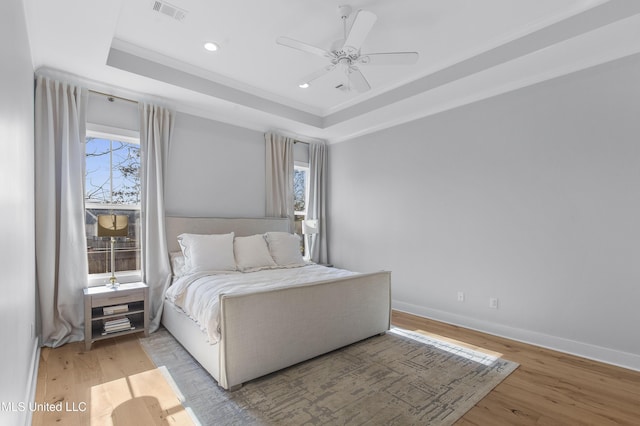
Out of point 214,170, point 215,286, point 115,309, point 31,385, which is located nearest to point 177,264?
point 115,309

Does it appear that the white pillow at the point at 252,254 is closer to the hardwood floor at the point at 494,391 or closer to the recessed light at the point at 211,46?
the hardwood floor at the point at 494,391

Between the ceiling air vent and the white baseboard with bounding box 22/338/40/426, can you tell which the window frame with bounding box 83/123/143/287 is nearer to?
the white baseboard with bounding box 22/338/40/426

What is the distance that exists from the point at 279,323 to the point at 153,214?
6.86 ft

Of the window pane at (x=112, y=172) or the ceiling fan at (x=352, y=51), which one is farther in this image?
the window pane at (x=112, y=172)

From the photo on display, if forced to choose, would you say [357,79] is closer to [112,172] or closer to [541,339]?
[112,172]

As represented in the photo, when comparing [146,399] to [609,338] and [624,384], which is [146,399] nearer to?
[624,384]

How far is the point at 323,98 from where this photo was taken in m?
4.27

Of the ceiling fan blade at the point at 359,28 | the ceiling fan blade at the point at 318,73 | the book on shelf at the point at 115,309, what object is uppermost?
the ceiling fan blade at the point at 359,28

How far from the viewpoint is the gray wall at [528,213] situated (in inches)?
105

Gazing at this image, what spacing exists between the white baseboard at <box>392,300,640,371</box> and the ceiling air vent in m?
4.08

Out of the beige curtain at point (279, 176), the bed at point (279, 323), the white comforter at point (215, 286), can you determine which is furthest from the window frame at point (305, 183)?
the bed at point (279, 323)

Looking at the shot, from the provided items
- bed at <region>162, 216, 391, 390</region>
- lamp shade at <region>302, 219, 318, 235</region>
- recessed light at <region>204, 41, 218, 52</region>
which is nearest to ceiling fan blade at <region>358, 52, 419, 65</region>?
recessed light at <region>204, 41, 218, 52</region>

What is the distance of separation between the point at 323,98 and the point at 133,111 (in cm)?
234

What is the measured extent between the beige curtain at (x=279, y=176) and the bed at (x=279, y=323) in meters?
1.45
